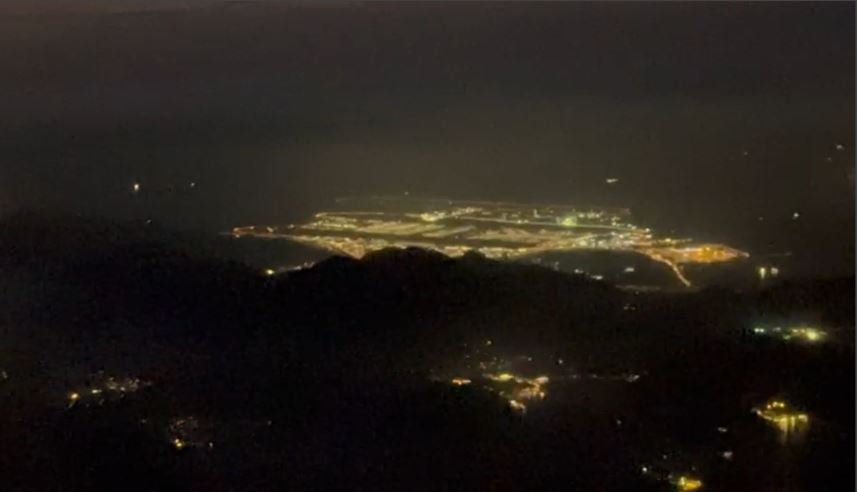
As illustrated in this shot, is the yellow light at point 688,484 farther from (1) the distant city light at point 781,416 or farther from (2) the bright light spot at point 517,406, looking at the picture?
(2) the bright light spot at point 517,406

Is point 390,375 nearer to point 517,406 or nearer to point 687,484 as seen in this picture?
point 517,406

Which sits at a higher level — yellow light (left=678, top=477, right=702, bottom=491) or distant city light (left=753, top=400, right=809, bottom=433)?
distant city light (left=753, top=400, right=809, bottom=433)

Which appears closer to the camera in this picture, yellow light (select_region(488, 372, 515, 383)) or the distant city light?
the distant city light

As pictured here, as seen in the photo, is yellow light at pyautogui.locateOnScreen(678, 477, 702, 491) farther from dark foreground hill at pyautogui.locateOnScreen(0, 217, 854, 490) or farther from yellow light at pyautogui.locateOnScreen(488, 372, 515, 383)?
yellow light at pyautogui.locateOnScreen(488, 372, 515, 383)

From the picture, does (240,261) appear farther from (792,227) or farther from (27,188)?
(792,227)

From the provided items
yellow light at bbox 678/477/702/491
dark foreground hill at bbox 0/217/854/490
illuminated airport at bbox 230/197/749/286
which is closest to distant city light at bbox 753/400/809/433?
dark foreground hill at bbox 0/217/854/490

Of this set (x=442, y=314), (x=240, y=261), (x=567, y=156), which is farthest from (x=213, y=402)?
(x=567, y=156)
